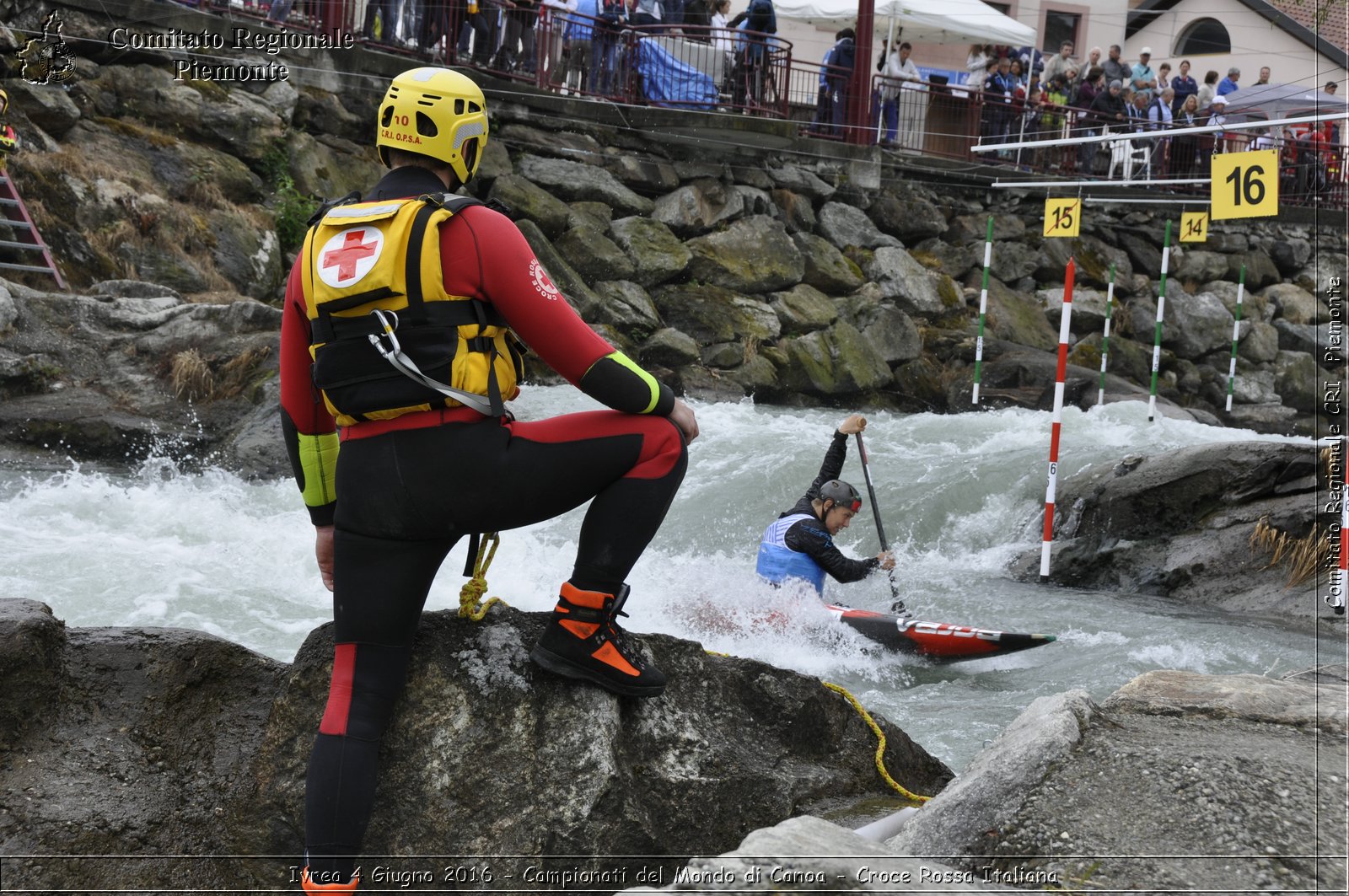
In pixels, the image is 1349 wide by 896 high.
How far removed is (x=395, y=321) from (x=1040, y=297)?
56.2 feet

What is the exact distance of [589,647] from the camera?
282 centimetres

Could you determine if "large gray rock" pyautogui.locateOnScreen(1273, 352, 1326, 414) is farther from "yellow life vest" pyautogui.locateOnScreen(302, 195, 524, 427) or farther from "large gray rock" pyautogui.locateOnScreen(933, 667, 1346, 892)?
"yellow life vest" pyautogui.locateOnScreen(302, 195, 524, 427)

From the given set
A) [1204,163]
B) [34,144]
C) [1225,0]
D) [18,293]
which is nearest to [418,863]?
[18,293]

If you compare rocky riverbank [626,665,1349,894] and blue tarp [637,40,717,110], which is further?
blue tarp [637,40,717,110]

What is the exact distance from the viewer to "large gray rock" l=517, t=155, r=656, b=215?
14906mm

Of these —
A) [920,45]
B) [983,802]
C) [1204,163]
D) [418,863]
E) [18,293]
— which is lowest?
[418,863]

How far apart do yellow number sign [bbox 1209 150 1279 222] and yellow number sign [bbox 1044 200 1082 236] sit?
3449 mm

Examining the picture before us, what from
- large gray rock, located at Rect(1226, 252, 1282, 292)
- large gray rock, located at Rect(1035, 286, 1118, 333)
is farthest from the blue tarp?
large gray rock, located at Rect(1226, 252, 1282, 292)

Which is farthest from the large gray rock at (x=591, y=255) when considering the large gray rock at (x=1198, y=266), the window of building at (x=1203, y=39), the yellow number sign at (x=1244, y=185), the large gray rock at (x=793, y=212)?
the window of building at (x=1203, y=39)

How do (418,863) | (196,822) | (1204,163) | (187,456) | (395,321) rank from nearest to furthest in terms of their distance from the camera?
1. (395,321)
2. (418,863)
3. (196,822)
4. (187,456)
5. (1204,163)

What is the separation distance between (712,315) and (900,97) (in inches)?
245

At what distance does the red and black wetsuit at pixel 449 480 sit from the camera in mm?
2510

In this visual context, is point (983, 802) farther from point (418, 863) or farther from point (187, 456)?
point (187, 456)

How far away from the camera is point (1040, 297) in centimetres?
1834
